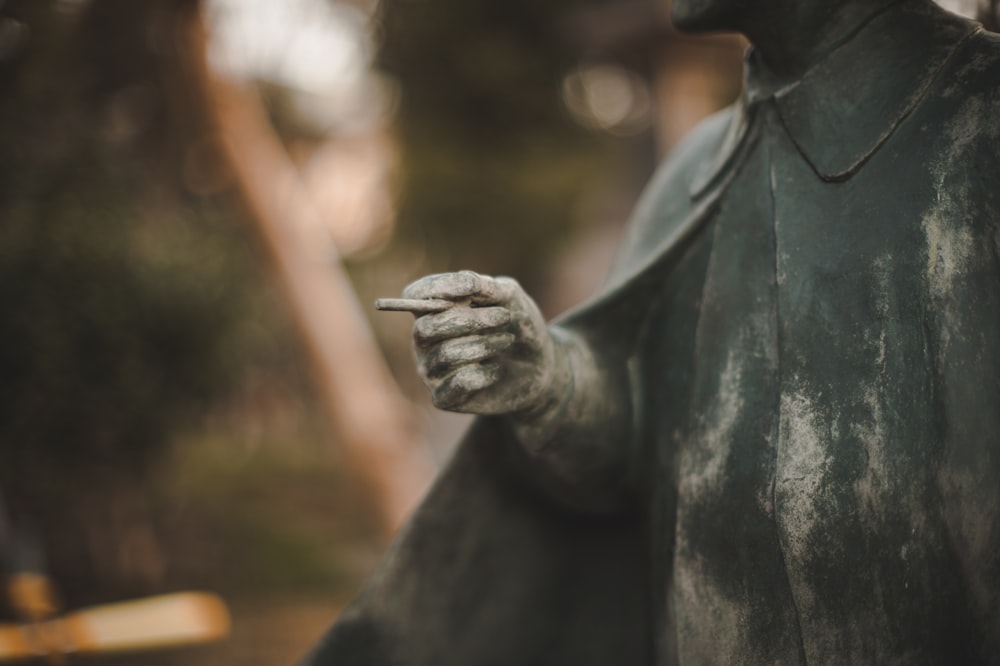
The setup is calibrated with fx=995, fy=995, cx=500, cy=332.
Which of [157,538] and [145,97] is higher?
[145,97]

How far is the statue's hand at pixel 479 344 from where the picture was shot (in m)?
1.41

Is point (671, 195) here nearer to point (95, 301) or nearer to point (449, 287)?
point (449, 287)

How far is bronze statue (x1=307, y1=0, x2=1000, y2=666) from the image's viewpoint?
1356mm

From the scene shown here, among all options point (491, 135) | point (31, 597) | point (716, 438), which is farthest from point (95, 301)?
point (491, 135)

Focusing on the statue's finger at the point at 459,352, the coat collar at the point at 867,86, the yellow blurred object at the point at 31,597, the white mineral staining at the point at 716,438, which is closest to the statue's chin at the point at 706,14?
the coat collar at the point at 867,86

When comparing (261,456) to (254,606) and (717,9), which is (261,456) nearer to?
(254,606)

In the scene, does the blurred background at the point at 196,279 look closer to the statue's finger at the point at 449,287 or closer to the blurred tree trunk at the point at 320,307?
the blurred tree trunk at the point at 320,307

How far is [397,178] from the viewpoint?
15789mm

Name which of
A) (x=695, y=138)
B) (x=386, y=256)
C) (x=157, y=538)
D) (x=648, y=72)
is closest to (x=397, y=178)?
(x=386, y=256)

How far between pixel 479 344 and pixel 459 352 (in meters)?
0.04

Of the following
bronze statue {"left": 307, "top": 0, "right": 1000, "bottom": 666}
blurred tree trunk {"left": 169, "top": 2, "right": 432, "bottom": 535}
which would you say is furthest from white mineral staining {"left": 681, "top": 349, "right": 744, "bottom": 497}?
blurred tree trunk {"left": 169, "top": 2, "right": 432, "bottom": 535}

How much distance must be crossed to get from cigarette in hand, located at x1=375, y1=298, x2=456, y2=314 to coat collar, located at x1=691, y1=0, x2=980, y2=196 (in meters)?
0.62

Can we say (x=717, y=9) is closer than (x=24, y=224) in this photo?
Yes

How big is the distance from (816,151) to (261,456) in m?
16.5
